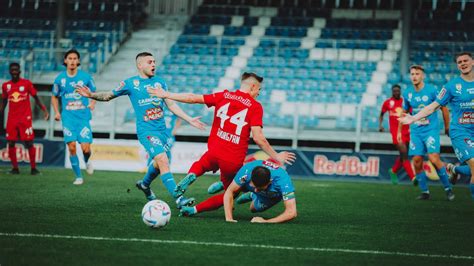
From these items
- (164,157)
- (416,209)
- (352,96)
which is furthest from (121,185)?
(352,96)

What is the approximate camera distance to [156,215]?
28.3 feet

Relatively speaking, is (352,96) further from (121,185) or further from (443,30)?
(121,185)

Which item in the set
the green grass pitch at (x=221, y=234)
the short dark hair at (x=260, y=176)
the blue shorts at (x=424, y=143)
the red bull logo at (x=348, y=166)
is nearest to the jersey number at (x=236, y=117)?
the short dark hair at (x=260, y=176)

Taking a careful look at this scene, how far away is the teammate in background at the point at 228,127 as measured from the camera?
9.96 meters

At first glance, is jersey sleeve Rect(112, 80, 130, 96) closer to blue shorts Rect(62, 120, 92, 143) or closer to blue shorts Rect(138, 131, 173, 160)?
blue shorts Rect(138, 131, 173, 160)

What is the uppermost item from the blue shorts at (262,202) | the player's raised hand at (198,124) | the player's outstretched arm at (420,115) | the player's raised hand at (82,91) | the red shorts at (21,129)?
the player's raised hand at (82,91)

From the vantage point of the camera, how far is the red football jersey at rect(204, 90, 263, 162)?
32.8 feet

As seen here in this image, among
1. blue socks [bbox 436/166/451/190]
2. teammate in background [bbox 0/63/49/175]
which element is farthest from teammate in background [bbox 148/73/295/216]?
teammate in background [bbox 0/63/49/175]

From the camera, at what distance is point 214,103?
33.3ft

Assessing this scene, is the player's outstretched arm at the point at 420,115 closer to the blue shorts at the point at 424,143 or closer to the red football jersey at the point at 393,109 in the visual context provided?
the blue shorts at the point at 424,143

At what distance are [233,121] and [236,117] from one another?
68 mm

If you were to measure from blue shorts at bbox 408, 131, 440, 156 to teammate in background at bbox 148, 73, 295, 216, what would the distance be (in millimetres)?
5259

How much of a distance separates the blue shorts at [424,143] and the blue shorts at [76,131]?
5.95 metres

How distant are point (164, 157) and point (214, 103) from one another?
4.77 ft
